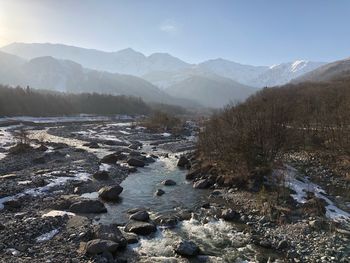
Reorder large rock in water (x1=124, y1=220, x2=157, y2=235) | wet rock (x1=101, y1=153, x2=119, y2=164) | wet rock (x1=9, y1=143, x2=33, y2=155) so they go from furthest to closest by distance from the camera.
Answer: wet rock (x1=9, y1=143, x2=33, y2=155), wet rock (x1=101, y1=153, x2=119, y2=164), large rock in water (x1=124, y1=220, x2=157, y2=235)

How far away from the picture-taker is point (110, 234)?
18.2 meters

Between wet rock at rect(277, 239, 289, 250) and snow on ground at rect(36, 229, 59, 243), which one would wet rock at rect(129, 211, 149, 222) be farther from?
wet rock at rect(277, 239, 289, 250)

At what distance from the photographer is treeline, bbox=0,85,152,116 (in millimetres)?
115812

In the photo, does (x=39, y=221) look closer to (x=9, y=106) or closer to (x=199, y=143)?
(x=199, y=143)

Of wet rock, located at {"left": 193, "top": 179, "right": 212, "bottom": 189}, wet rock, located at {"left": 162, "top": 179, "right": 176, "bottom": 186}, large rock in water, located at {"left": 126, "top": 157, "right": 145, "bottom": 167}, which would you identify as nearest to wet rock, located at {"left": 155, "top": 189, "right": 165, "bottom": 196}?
wet rock, located at {"left": 162, "top": 179, "right": 176, "bottom": 186}

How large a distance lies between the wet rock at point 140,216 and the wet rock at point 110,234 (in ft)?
7.49

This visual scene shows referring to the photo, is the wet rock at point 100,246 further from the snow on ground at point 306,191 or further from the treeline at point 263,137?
the treeline at point 263,137

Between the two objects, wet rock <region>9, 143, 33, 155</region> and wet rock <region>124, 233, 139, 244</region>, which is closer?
wet rock <region>124, 233, 139, 244</region>

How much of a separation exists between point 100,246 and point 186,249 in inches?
151

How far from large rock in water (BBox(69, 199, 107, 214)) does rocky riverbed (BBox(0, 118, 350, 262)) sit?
0.06 meters

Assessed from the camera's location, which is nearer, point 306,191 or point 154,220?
point 154,220

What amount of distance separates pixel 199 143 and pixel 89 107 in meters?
127

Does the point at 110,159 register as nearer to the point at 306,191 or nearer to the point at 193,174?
the point at 193,174

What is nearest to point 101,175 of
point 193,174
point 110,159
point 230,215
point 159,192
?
point 159,192
